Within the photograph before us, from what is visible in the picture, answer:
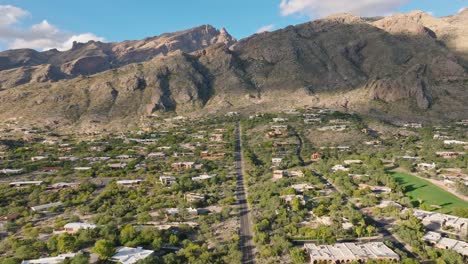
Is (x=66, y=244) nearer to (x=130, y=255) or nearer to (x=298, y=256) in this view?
(x=130, y=255)

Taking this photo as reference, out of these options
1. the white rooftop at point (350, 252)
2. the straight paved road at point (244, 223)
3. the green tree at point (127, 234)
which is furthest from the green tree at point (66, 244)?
the white rooftop at point (350, 252)

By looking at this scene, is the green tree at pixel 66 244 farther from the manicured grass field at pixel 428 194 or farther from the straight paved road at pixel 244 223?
the manicured grass field at pixel 428 194

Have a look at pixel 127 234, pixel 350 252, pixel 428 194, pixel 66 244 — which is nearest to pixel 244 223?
pixel 350 252

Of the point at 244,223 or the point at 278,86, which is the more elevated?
the point at 278,86

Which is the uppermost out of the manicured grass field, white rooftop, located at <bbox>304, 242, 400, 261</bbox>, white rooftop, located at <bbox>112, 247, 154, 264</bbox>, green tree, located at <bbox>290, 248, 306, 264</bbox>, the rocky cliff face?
the rocky cliff face

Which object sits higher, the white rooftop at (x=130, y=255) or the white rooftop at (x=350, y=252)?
the white rooftop at (x=130, y=255)

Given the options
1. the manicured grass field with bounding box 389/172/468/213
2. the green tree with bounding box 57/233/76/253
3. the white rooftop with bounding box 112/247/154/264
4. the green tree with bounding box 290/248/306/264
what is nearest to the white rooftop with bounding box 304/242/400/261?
the green tree with bounding box 290/248/306/264

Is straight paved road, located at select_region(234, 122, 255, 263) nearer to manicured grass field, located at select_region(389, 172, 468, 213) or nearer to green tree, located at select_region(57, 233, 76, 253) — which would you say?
green tree, located at select_region(57, 233, 76, 253)

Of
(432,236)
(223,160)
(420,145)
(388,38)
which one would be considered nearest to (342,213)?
(432,236)
